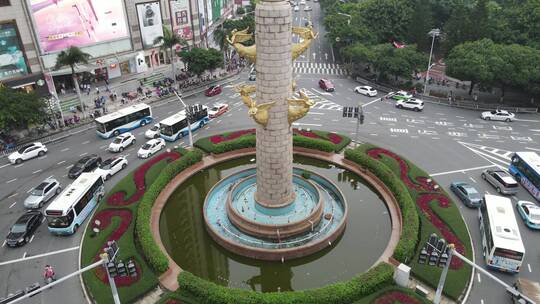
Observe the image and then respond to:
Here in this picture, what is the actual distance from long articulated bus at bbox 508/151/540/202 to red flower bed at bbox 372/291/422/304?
22.6 metres

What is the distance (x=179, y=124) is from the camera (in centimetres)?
5631

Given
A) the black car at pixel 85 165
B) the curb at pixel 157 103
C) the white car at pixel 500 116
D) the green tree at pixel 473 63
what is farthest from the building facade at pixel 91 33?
the white car at pixel 500 116

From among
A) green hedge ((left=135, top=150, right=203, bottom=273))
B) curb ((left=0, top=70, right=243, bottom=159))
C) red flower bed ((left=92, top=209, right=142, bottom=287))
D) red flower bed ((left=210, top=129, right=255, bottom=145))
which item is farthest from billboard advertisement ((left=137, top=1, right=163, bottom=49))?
red flower bed ((left=92, top=209, right=142, bottom=287))

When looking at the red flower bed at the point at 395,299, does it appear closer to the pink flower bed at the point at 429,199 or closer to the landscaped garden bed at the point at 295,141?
the pink flower bed at the point at 429,199

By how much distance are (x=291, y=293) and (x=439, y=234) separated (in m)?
14.7

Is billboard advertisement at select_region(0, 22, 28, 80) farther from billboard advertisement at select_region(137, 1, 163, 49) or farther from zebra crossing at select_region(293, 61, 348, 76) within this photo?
zebra crossing at select_region(293, 61, 348, 76)

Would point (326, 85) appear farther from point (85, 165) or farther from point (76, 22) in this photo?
point (76, 22)

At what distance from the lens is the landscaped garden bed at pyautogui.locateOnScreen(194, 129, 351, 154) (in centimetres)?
5072

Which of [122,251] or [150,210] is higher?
[150,210]

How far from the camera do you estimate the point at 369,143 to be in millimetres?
54000

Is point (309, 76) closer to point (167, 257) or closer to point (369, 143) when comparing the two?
point (369, 143)

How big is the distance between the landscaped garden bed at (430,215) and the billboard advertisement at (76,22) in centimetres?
5051

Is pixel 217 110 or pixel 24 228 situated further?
pixel 217 110

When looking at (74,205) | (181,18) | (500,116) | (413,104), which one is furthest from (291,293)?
(181,18)
